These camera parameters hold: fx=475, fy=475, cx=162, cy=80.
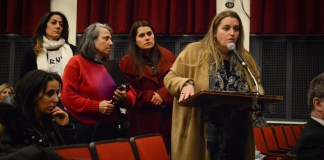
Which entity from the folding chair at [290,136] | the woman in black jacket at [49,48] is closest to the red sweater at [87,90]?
the woman in black jacket at [49,48]

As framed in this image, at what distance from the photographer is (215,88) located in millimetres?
2875

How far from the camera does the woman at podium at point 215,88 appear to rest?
2.66 metres

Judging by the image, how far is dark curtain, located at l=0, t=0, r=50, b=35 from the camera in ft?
22.8

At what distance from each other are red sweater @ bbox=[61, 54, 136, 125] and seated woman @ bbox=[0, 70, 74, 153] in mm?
613

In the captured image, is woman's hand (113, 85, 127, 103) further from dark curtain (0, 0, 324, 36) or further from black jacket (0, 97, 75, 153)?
dark curtain (0, 0, 324, 36)

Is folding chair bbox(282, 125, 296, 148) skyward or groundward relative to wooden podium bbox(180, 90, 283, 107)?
groundward

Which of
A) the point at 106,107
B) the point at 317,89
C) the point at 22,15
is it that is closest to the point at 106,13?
the point at 22,15

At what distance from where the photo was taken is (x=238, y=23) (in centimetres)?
304

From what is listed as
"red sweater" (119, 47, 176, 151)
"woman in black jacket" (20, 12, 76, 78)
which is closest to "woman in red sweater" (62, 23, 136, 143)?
"red sweater" (119, 47, 176, 151)

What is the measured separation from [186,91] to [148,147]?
412 millimetres

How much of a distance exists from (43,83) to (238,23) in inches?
51.8

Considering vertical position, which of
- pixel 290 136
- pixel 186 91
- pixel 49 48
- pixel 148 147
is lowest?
pixel 290 136

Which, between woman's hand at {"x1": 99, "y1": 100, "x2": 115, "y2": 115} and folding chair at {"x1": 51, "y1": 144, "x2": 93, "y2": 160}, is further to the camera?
woman's hand at {"x1": 99, "y1": 100, "x2": 115, "y2": 115}

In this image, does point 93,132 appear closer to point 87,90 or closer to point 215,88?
point 87,90
